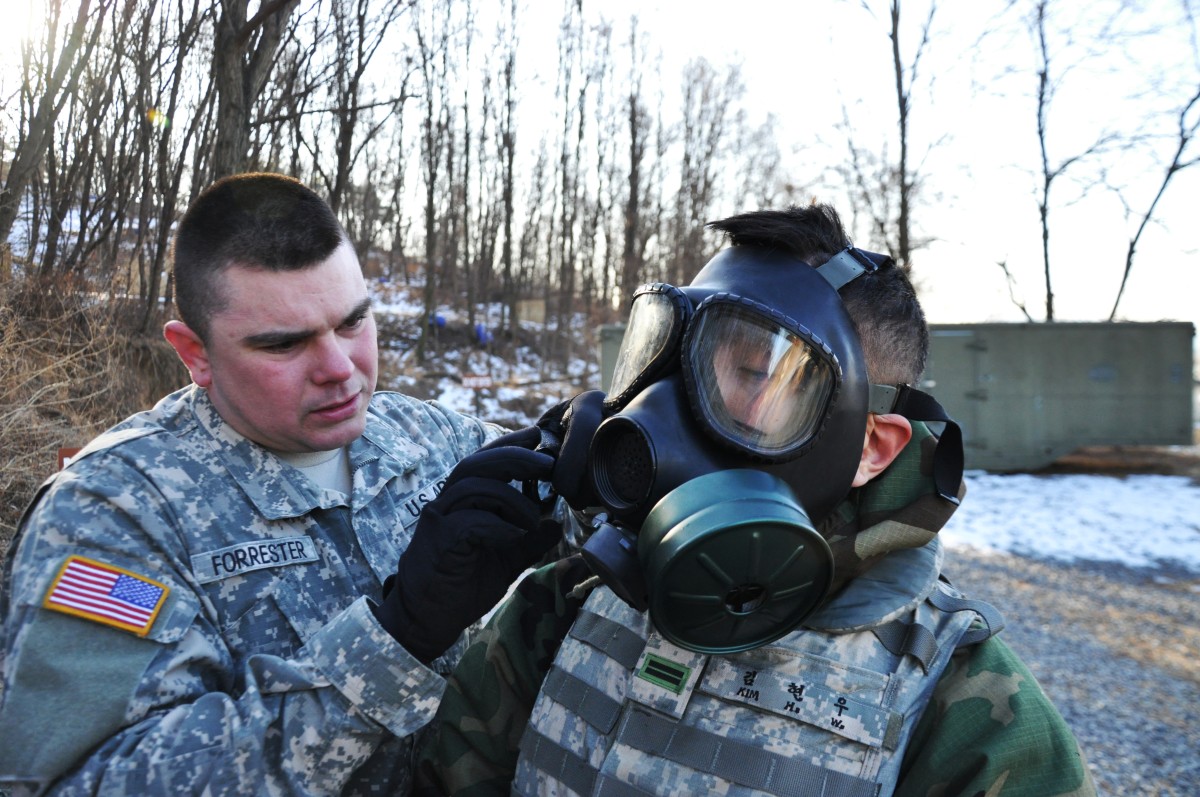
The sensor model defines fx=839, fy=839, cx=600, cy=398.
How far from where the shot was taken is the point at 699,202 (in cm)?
2661

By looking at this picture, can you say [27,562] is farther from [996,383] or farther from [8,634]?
[996,383]

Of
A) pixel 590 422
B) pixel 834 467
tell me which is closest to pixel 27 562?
pixel 590 422

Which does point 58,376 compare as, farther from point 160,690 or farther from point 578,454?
point 578,454

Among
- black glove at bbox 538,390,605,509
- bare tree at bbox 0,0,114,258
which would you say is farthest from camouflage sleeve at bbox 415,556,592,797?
bare tree at bbox 0,0,114,258

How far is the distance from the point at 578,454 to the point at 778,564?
0.47 m

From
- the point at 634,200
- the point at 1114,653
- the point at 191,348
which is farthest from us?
the point at 634,200

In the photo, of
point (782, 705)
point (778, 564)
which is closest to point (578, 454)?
point (778, 564)

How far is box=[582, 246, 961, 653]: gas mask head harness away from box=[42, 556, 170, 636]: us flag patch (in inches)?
37.7

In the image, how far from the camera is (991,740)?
1468mm

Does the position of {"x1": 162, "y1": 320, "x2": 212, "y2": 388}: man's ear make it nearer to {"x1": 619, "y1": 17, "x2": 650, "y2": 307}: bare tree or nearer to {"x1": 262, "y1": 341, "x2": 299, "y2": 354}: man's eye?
{"x1": 262, "y1": 341, "x2": 299, "y2": 354}: man's eye

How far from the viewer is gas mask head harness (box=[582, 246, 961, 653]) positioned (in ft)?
4.71

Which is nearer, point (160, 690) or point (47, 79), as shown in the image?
point (160, 690)

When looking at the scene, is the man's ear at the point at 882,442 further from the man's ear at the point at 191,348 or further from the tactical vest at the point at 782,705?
the man's ear at the point at 191,348

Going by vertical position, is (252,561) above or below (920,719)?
above
